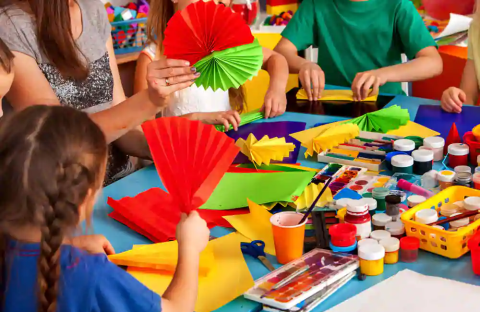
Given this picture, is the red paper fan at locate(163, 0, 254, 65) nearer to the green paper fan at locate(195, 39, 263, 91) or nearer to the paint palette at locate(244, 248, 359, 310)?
the green paper fan at locate(195, 39, 263, 91)

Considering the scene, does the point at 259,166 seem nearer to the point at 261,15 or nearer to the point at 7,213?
the point at 7,213

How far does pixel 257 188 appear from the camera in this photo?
1.24 m

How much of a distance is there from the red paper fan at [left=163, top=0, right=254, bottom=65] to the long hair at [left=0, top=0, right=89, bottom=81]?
46 centimetres

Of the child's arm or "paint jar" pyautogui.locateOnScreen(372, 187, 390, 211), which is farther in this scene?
the child's arm

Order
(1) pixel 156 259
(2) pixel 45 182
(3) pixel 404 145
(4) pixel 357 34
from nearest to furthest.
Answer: (2) pixel 45 182, (1) pixel 156 259, (3) pixel 404 145, (4) pixel 357 34

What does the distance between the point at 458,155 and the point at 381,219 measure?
0.39 m

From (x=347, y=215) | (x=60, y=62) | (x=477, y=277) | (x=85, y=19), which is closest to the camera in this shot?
(x=477, y=277)

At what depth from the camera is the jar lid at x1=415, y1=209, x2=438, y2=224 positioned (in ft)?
3.29

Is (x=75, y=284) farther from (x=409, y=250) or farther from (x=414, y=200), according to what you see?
(x=414, y=200)

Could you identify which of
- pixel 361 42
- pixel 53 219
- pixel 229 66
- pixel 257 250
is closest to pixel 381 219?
pixel 257 250

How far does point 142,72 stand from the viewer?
5.92 ft

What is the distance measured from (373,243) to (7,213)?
23.6 inches

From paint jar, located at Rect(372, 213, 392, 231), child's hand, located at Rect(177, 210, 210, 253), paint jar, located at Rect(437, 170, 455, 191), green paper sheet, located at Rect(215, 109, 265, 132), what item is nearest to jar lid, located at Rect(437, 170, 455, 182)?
paint jar, located at Rect(437, 170, 455, 191)

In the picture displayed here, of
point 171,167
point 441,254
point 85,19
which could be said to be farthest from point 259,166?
point 85,19
